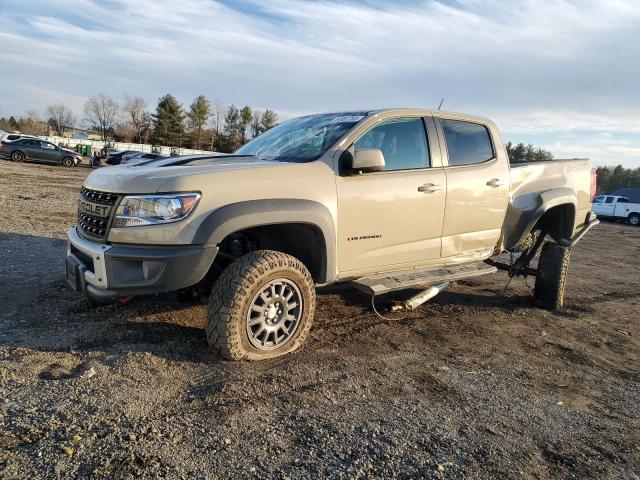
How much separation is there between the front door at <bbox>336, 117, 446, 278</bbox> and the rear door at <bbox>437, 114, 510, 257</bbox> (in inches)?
6.8

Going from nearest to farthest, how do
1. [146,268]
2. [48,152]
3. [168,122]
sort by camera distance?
[146,268]
[48,152]
[168,122]

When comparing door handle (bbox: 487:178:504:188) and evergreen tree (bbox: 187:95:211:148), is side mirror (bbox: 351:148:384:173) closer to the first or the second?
door handle (bbox: 487:178:504:188)

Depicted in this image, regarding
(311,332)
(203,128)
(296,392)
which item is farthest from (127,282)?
(203,128)

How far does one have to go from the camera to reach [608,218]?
2973cm

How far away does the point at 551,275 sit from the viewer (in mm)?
5656

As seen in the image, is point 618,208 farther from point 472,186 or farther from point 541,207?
point 472,186

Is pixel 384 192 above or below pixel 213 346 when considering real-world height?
above

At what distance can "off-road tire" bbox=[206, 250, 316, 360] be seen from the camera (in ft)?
11.2

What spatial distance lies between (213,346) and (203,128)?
80.8 meters

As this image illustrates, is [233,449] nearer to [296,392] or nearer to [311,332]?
[296,392]

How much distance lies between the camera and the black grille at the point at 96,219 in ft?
11.5

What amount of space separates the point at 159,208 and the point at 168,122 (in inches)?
3116

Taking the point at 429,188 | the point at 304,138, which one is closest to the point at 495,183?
the point at 429,188

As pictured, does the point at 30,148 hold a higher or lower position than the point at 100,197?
higher
